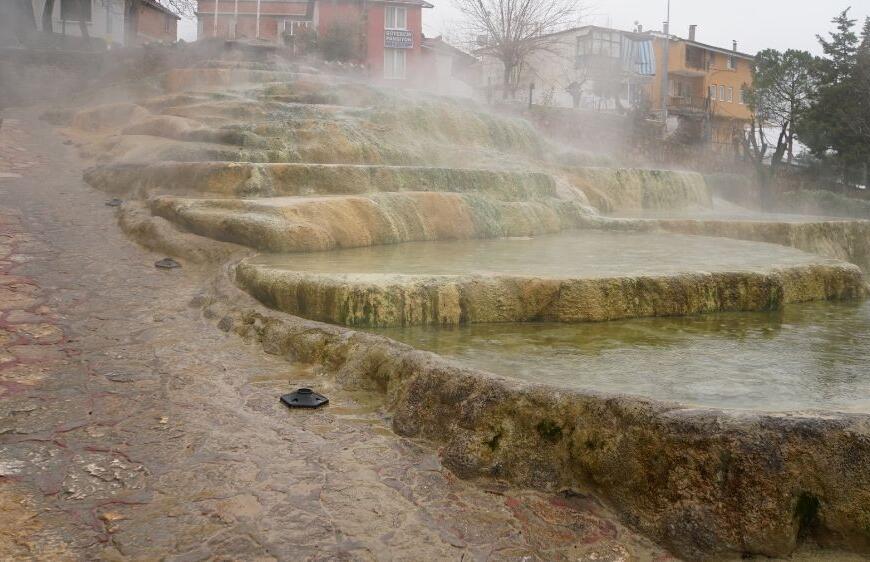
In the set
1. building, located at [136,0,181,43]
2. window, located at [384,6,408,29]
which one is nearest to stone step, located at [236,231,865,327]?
building, located at [136,0,181,43]

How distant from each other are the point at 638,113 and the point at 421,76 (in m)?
10.6

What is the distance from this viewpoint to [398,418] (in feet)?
10.9

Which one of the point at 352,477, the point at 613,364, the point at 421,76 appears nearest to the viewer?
the point at 352,477

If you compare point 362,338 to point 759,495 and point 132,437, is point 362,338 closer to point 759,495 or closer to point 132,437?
point 132,437

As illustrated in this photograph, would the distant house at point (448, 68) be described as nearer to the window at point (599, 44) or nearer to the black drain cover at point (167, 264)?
the window at point (599, 44)

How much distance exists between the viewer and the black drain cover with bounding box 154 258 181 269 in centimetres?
602

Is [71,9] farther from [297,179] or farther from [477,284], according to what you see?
[477,284]

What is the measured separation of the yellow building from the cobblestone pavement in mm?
34404

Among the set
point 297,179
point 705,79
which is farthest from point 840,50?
point 297,179

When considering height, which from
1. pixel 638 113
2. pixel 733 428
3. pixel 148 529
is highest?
pixel 638 113

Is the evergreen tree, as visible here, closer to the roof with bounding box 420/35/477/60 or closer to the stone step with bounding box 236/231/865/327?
the roof with bounding box 420/35/477/60

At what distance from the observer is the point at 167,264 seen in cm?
604

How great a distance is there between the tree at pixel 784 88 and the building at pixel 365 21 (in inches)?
517

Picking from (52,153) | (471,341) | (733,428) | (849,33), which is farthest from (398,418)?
(849,33)
